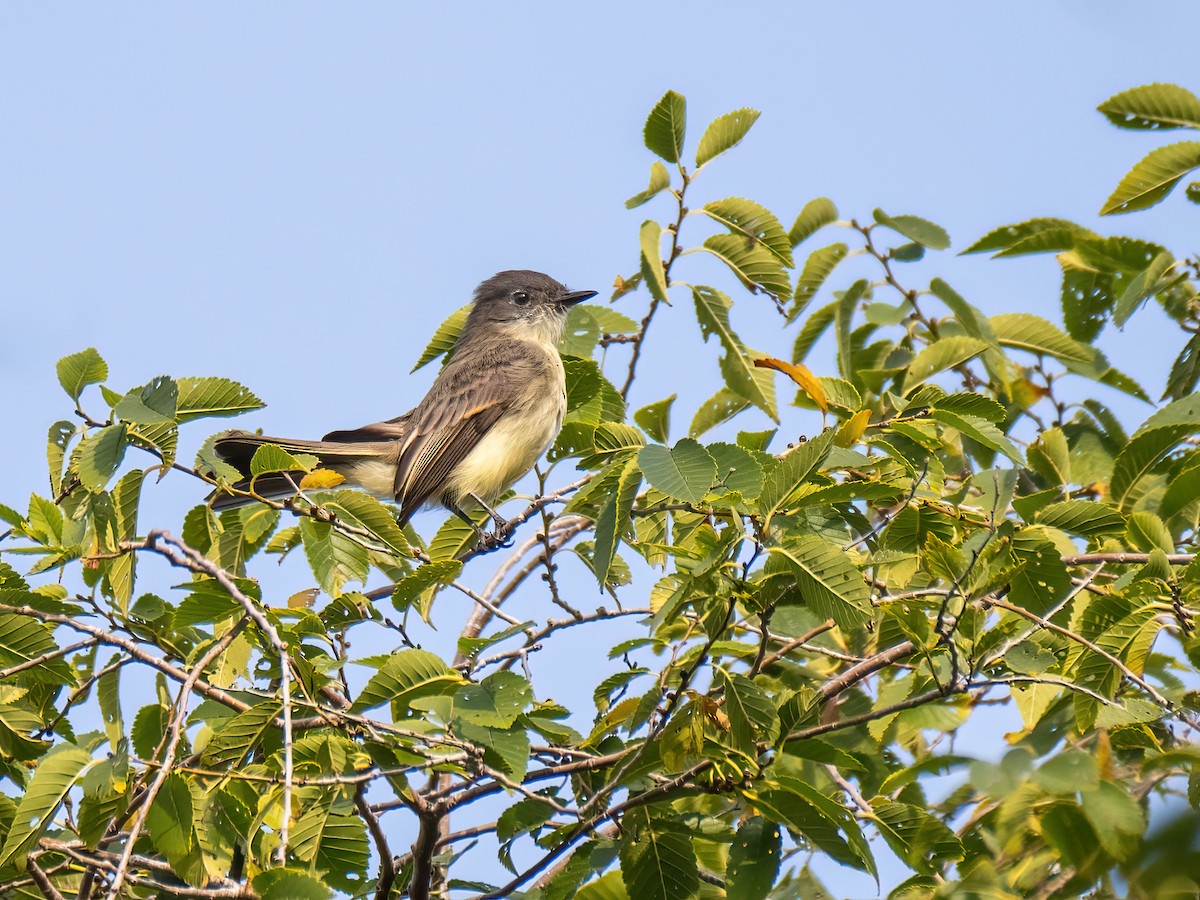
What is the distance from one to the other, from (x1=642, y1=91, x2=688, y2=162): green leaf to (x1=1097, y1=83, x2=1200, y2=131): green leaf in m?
1.62

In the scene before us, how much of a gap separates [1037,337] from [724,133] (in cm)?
188

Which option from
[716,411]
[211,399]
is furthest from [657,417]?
[211,399]

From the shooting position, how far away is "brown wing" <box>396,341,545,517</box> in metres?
7.03

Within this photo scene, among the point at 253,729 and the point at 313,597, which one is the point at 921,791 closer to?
the point at 253,729

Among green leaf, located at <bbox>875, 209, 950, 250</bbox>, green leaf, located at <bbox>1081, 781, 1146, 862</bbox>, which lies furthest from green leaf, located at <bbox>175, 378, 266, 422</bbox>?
green leaf, located at <bbox>1081, 781, 1146, 862</bbox>

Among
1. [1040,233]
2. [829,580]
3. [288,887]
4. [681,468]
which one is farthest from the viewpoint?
[1040,233]

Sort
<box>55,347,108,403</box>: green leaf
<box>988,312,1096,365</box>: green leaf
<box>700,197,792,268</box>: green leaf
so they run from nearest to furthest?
<box>55,347,108,403</box>: green leaf → <box>700,197,792,268</box>: green leaf → <box>988,312,1096,365</box>: green leaf

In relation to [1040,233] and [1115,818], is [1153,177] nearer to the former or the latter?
[1040,233]

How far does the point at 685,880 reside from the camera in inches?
133

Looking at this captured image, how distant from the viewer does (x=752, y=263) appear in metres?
4.74

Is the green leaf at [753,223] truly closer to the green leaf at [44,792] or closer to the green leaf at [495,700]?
the green leaf at [495,700]

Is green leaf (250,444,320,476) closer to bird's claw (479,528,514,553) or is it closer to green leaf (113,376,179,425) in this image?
green leaf (113,376,179,425)

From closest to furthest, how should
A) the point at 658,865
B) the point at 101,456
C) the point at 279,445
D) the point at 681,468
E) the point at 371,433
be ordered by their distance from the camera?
the point at 681,468 < the point at 658,865 < the point at 101,456 < the point at 279,445 < the point at 371,433

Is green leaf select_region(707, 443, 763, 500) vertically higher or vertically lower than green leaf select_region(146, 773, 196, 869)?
higher
